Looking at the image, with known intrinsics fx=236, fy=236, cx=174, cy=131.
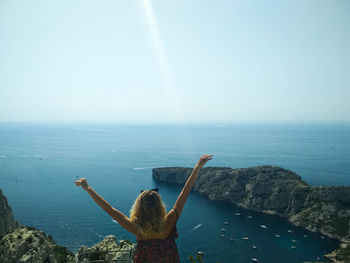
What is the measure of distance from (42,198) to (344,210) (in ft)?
290

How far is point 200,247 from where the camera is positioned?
5022cm

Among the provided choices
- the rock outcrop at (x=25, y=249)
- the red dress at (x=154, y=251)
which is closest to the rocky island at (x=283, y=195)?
the rock outcrop at (x=25, y=249)

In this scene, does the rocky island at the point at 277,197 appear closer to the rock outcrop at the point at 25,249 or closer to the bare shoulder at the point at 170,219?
the rock outcrop at the point at 25,249

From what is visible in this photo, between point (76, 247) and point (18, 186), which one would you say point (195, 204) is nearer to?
point (76, 247)

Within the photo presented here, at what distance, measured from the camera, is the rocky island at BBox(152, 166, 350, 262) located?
203ft

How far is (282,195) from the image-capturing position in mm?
75875

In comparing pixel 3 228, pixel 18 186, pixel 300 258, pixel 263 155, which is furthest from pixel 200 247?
pixel 263 155

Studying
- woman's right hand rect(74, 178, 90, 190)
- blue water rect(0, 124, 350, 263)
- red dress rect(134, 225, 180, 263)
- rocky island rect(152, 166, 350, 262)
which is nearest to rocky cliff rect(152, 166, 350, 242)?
rocky island rect(152, 166, 350, 262)

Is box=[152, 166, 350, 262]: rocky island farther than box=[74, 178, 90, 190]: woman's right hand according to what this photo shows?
Yes

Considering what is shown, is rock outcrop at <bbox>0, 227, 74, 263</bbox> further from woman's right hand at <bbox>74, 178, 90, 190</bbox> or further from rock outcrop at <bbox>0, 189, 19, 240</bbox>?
woman's right hand at <bbox>74, 178, 90, 190</bbox>

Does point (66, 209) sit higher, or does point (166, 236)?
point (166, 236)

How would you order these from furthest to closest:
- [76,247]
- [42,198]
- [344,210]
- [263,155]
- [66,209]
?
[263,155] < [42,198] < [66,209] < [344,210] < [76,247]

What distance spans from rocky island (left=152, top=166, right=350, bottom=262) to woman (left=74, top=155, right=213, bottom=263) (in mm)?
58009

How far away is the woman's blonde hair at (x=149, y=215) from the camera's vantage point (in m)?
2.63
